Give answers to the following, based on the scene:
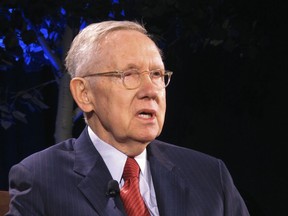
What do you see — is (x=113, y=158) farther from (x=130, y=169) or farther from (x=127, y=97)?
(x=127, y=97)

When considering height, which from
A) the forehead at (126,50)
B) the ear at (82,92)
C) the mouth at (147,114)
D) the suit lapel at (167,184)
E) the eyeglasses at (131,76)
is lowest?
the suit lapel at (167,184)

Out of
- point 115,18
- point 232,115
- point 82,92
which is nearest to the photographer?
point 82,92

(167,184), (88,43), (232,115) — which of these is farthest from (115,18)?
(232,115)

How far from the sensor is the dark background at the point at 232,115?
10.2 feet

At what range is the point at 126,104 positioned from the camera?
1734 mm

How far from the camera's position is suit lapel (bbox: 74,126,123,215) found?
5.55 feet

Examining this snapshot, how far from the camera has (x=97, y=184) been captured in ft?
5.70

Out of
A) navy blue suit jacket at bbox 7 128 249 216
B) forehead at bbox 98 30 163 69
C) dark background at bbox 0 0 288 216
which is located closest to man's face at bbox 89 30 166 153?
forehead at bbox 98 30 163 69

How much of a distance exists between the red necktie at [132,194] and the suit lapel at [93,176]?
33mm

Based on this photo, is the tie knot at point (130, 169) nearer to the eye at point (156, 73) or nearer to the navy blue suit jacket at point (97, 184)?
the navy blue suit jacket at point (97, 184)

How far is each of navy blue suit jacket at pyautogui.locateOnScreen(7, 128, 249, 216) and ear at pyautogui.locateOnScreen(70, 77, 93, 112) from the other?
109 mm

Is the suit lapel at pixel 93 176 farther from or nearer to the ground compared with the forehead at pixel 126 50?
nearer to the ground

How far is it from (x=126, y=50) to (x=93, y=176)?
0.43 m

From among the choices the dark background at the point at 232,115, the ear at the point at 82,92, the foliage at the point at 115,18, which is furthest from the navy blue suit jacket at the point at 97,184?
the dark background at the point at 232,115
